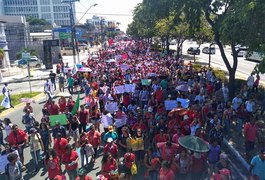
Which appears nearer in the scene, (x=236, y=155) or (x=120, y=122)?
(x=236, y=155)

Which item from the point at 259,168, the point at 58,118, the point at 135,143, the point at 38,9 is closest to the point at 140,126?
the point at 135,143

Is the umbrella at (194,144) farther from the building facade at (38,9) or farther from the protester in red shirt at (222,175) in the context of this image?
the building facade at (38,9)

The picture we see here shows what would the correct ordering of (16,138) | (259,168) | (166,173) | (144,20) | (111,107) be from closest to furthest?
(166,173) → (259,168) → (16,138) → (111,107) → (144,20)

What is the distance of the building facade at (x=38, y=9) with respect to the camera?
503ft

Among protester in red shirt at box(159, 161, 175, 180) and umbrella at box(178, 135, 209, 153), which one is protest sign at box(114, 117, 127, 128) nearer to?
umbrella at box(178, 135, 209, 153)

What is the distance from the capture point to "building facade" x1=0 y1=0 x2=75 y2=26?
503ft

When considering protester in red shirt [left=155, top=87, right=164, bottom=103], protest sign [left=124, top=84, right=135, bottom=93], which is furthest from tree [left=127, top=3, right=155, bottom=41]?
protester in red shirt [left=155, top=87, right=164, bottom=103]

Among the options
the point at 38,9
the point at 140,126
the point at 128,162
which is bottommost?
the point at 128,162

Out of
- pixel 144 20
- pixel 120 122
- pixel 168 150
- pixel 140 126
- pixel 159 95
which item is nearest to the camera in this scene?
pixel 168 150

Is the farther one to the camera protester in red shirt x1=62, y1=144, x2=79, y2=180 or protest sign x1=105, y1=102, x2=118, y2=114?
protest sign x1=105, y1=102, x2=118, y2=114

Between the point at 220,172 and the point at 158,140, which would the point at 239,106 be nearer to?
the point at 158,140

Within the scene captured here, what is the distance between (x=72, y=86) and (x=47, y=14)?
146688 mm

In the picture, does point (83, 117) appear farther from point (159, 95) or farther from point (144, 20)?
point (144, 20)

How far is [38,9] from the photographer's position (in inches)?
6152
